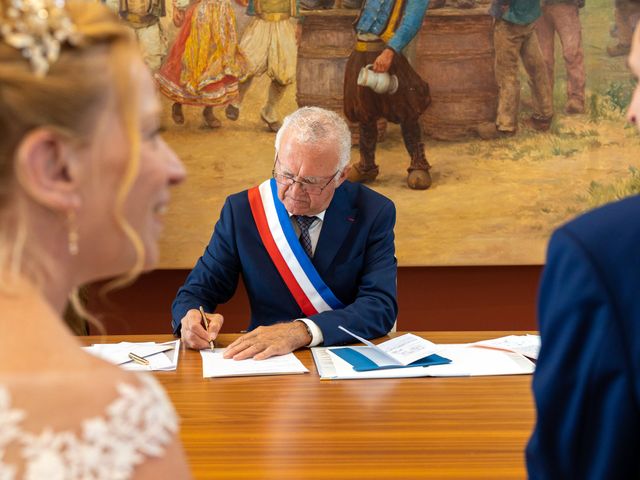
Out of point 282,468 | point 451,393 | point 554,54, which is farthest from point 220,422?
point 554,54

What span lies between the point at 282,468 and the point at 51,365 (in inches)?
36.4

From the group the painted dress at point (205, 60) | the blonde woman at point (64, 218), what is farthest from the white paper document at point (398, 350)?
the painted dress at point (205, 60)

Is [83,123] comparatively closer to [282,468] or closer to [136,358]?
[282,468]

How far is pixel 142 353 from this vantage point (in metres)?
2.75

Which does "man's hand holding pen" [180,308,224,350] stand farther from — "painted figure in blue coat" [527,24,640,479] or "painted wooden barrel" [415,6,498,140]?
"painted wooden barrel" [415,6,498,140]

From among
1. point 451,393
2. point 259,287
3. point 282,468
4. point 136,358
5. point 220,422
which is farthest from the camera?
point 259,287

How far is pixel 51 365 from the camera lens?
1037 millimetres

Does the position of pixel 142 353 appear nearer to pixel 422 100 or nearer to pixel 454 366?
pixel 454 366

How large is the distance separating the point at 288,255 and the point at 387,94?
150 centimetres

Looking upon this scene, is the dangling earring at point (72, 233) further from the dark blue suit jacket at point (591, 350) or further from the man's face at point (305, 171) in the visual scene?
the man's face at point (305, 171)

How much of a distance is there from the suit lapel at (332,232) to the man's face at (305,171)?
9 cm

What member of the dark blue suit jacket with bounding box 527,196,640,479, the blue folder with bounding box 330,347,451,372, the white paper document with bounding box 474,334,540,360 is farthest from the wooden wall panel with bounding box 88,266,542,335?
the dark blue suit jacket with bounding box 527,196,640,479

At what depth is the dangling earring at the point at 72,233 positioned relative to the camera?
1.12 m

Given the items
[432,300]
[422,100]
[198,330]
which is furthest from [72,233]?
[432,300]
